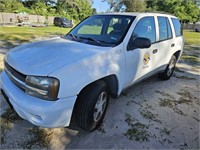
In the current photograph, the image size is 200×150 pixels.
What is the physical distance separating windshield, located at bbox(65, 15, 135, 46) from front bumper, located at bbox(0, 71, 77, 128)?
3.99 ft

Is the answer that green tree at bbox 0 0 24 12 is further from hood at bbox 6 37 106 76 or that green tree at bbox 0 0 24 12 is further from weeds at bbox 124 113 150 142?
weeds at bbox 124 113 150 142

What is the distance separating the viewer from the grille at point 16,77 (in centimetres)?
231

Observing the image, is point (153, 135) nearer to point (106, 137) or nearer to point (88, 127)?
point (106, 137)

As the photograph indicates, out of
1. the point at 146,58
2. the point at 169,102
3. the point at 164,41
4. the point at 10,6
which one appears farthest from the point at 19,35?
the point at 10,6

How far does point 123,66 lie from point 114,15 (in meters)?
1.30

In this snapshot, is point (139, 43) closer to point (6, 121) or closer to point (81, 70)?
point (81, 70)

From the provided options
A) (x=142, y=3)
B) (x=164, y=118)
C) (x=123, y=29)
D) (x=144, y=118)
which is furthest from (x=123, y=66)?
(x=142, y=3)

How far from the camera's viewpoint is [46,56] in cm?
249

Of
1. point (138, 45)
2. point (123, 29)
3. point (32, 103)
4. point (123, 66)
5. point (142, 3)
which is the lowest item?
point (32, 103)

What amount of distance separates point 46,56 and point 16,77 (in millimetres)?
462

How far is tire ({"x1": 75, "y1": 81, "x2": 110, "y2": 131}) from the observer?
8.01 ft

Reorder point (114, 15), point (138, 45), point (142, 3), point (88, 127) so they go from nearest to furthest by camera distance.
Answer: point (88, 127), point (138, 45), point (114, 15), point (142, 3)

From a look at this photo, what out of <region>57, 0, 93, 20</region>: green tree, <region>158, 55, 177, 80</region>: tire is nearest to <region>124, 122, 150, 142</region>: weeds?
<region>158, 55, 177, 80</region>: tire

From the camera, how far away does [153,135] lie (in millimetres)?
2828
